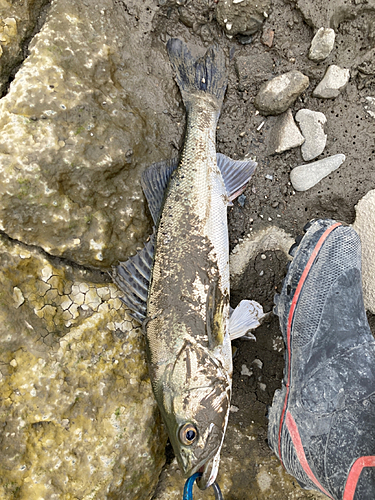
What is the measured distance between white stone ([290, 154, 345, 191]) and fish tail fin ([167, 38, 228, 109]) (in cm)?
114

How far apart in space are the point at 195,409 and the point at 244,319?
0.87m

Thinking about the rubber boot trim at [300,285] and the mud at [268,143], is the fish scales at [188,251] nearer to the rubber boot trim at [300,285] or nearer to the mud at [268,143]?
the mud at [268,143]

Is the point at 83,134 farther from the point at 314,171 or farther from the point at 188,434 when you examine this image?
the point at 188,434

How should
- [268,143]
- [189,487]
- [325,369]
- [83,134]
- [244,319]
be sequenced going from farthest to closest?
[268,143]
[244,319]
[325,369]
[83,134]
[189,487]

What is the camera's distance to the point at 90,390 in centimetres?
267

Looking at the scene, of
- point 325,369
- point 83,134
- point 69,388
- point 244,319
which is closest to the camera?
point 69,388

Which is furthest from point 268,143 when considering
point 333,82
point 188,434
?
point 188,434

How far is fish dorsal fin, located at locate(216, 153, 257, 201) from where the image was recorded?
10.1ft

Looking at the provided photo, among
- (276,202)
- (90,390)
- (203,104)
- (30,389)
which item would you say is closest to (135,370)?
(90,390)

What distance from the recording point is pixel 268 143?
338 cm

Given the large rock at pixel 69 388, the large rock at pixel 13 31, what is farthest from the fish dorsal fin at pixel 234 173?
the large rock at pixel 13 31

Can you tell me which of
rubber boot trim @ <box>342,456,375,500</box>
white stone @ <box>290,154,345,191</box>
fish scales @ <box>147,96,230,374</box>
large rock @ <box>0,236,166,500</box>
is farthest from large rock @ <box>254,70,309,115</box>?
rubber boot trim @ <box>342,456,375,500</box>

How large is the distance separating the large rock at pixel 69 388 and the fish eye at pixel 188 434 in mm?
513

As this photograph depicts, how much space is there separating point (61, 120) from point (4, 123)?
1.38 ft
